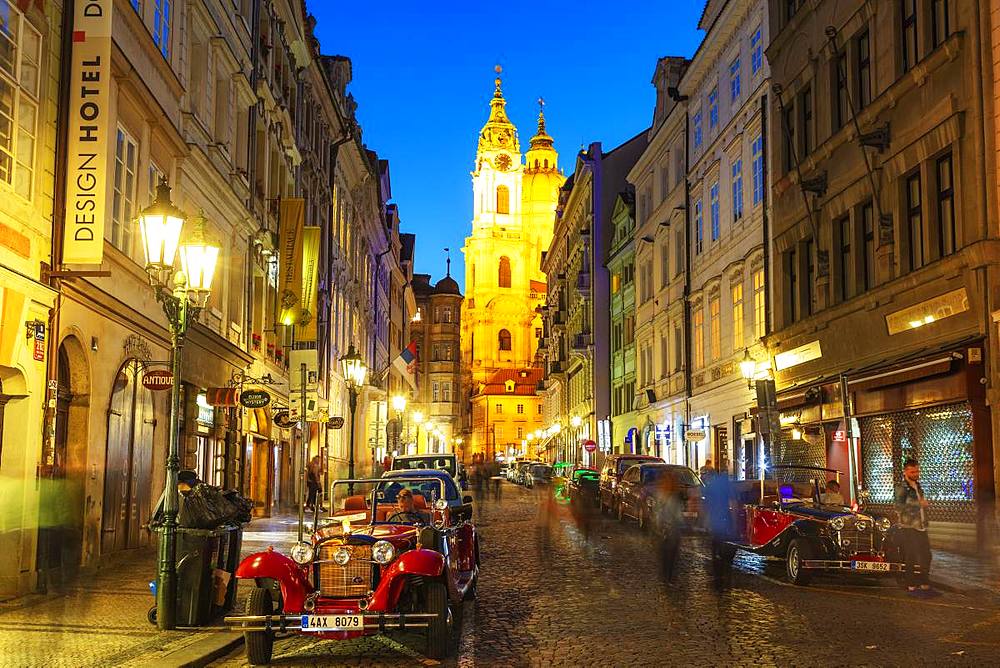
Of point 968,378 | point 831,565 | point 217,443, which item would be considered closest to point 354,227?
point 217,443

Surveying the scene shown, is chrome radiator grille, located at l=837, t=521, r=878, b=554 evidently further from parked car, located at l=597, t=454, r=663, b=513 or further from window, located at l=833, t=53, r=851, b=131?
parked car, located at l=597, t=454, r=663, b=513

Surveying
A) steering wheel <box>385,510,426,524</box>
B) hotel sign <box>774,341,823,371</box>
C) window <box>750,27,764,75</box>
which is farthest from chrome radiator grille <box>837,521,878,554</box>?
window <box>750,27,764,75</box>

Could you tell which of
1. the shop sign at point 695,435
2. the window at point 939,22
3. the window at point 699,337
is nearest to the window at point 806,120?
the window at point 939,22

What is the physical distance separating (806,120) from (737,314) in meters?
8.07

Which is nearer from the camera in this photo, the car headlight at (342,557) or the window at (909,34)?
the car headlight at (342,557)

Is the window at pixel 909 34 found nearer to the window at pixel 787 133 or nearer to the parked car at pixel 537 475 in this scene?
the window at pixel 787 133

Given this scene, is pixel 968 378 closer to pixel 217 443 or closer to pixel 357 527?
pixel 357 527

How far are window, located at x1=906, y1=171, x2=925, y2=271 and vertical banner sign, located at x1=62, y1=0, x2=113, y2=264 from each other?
1573cm

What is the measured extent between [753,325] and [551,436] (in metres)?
62.0

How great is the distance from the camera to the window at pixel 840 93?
2702 cm

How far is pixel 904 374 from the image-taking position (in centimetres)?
2225

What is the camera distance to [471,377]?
484 feet

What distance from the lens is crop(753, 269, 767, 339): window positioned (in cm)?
3344

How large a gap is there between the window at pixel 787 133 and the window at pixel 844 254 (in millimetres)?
3424
